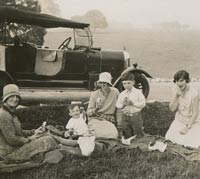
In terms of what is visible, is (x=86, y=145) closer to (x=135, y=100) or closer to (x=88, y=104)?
(x=135, y=100)

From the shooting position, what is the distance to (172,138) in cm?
574

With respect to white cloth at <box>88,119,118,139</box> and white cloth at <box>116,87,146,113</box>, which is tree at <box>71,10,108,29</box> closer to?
white cloth at <box>116,87,146,113</box>

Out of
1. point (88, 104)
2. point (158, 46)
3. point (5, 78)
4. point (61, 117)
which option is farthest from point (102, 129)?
point (158, 46)

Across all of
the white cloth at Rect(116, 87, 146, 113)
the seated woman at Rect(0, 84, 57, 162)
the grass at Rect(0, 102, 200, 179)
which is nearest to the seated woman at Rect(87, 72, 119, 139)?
the white cloth at Rect(116, 87, 146, 113)

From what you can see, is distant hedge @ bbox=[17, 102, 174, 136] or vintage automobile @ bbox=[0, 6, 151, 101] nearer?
distant hedge @ bbox=[17, 102, 174, 136]

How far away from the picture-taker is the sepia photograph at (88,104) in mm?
4523

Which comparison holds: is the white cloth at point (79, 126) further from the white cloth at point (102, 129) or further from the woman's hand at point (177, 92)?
the woman's hand at point (177, 92)

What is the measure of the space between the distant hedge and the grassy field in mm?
6920

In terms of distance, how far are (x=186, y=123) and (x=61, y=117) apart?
3.12m

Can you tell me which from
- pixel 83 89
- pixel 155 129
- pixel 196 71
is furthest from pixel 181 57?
pixel 155 129

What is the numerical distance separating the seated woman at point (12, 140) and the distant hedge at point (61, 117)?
2.62m

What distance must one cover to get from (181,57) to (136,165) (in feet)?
45.4

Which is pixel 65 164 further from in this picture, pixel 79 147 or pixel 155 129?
pixel 155 129

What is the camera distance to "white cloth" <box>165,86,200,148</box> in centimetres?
548
